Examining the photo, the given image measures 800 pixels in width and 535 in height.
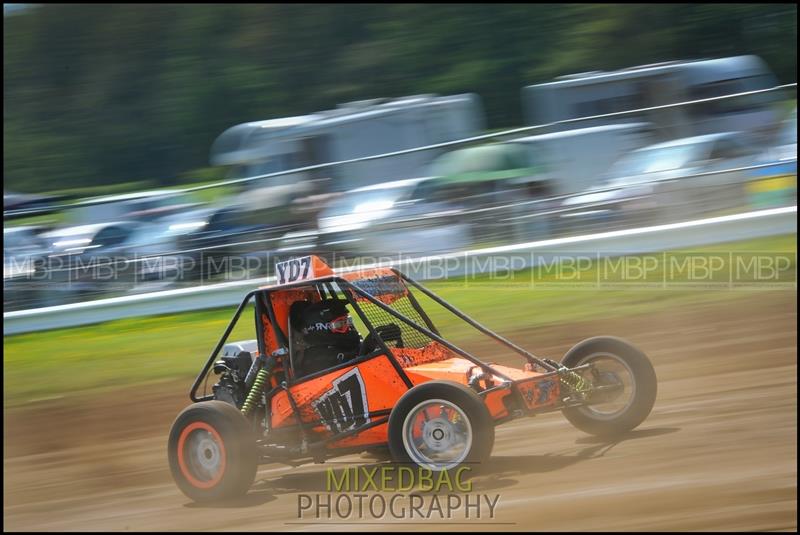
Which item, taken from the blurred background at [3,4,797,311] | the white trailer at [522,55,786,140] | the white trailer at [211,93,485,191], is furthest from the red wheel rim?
the white trailer at [211,93,485,191]

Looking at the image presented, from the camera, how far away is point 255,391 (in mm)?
5113

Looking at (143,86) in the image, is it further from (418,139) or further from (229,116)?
(418,139)

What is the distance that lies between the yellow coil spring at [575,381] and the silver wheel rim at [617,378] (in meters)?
0.12

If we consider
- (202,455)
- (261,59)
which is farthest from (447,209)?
(261,59)

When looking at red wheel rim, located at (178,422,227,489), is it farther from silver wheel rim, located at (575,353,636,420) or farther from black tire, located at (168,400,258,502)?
silver wheel rim, located at (575,353,636,420)

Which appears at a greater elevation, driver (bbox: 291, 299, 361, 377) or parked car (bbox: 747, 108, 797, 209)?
parked car (bbox: 747, 108, 797, 209)

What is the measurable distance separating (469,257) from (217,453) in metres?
4.40

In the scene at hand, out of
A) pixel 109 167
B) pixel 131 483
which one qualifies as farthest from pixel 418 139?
pixel 109 167

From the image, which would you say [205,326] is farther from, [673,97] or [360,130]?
[673,97]

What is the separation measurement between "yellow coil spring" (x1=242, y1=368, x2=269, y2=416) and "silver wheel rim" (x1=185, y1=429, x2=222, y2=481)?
0.82 ft

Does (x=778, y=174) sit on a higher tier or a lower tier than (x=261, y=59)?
lower

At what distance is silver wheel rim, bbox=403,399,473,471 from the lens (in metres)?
4.51

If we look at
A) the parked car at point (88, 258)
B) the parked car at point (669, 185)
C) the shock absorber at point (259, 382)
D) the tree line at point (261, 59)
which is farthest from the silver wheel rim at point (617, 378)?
the tree line at point (261, 59)

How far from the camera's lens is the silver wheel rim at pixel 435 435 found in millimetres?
4512
